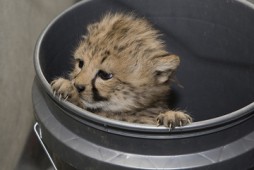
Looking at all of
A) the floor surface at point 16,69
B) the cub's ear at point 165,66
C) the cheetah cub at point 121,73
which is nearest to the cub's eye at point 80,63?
the cheetah cub at point 121,73

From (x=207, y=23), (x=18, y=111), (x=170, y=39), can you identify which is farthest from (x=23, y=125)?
(x=207, y=23)

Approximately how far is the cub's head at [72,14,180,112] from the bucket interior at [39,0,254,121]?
10cm

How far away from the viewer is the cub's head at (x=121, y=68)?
0.90m

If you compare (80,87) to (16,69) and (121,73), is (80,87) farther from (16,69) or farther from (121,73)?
(16,69)

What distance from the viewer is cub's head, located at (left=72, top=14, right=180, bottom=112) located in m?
0.90

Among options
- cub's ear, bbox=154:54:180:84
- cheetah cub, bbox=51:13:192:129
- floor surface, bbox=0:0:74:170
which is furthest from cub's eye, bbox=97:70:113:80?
floor surface, bbox=0:0:74:170

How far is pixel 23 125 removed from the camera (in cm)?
133

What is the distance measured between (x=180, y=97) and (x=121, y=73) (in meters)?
0.43

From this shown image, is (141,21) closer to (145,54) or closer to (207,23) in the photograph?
(145,54)

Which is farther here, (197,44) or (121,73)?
(197,44)

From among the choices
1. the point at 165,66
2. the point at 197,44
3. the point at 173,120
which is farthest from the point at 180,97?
the point at 173,120

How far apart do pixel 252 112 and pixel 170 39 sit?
523mm

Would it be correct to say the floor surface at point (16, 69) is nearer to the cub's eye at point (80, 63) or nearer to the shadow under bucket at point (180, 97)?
the shadow under bucket at point (180, 97)

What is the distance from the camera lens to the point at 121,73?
91 centimetres
